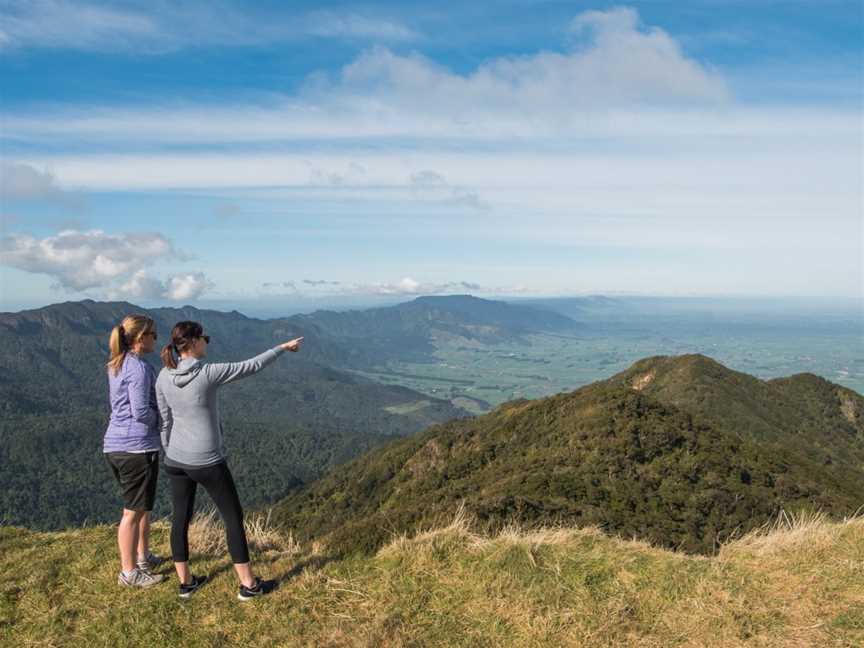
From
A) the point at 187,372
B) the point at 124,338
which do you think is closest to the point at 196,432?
the point at 187,372

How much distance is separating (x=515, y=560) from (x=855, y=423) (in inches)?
3661

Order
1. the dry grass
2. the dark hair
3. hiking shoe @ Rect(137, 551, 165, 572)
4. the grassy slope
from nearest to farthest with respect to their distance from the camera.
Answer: the grassy slope, the dark hair, hiking shoe @ Rect(137, 551, 165, 572), the dry grass

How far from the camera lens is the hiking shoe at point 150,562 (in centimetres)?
782

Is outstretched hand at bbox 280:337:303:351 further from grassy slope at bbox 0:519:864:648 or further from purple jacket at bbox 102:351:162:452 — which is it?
grassy slope at bbox 0:519:864:648

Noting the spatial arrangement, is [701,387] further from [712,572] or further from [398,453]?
[712,572]

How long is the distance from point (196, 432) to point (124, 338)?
178 centimetres

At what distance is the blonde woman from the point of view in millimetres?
7277

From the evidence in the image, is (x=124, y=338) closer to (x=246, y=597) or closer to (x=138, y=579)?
(x=138, y=579)

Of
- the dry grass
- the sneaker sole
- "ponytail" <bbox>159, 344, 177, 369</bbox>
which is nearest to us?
"ponytail" <bbox>159, 344, 177, 369</bbox>

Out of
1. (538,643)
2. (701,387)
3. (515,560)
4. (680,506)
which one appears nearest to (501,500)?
(515,560)

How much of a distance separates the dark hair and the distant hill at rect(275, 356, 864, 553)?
4.35 metres

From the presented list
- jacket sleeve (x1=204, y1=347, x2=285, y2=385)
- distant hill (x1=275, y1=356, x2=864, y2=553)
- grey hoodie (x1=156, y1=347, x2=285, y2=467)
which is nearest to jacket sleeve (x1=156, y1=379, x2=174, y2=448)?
grey hoodie (x1=156, y1=347, x2=285, y2=467)

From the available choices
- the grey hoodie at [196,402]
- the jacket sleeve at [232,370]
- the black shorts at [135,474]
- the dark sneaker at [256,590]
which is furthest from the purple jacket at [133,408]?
the dark sneaker at [256,590]

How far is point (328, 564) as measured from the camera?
7.94 m
